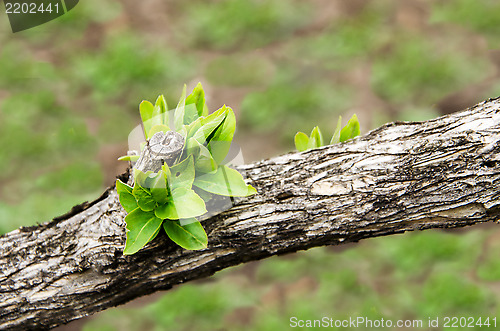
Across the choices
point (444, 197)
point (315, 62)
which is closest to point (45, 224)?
point (444, 197)

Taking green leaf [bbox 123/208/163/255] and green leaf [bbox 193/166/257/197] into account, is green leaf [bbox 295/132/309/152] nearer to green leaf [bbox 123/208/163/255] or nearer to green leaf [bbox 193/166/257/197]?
green leaf [bbox 193/166/257/197]

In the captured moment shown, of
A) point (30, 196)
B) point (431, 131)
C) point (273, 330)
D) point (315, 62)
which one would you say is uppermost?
point (315, 62)

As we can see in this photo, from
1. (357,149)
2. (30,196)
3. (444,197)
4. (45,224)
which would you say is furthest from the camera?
(30,196)

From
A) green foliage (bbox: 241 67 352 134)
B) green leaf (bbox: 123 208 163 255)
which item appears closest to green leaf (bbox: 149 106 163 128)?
green leaf (bbox: 123 208 163 255)

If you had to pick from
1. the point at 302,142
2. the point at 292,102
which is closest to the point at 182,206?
the point at 302,142

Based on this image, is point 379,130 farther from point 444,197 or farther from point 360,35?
point 360,35

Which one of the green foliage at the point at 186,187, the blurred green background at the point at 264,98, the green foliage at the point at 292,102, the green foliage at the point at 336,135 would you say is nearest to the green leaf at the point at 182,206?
the green foliage at the point at 186,187

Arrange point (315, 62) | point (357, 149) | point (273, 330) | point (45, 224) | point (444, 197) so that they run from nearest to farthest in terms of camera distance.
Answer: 1. point (444, 197)
2. point (357, 149)
3. point (45, 224)
4. point (273, 330)
5. point (315, 62)

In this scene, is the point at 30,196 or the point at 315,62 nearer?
the point at 30,196
